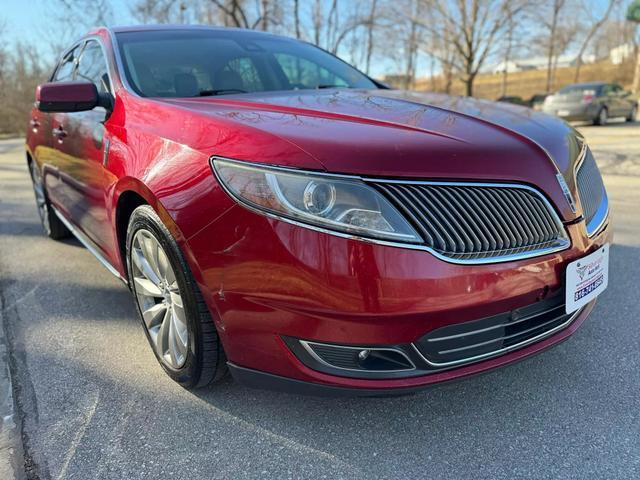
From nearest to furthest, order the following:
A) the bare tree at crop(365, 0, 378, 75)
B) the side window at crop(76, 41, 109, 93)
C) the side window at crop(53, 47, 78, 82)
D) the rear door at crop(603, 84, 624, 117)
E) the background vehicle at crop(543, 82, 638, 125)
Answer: the side window at crop(76, 41, 109, 93)
the side window at crop(53, 47, 78, 82)
the background vehicle at crop(543, 82, 638, 125)
the rear door at crop(603, 84, 624, 117)
the bare tree at crop(365, 0, 378, 75)

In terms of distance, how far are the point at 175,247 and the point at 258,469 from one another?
0.82 m

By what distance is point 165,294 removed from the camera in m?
2.20

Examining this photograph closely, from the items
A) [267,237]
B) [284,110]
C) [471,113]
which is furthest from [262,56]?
[267,237]

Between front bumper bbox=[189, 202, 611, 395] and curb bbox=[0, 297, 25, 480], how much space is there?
824mm

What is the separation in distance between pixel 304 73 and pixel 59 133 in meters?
1.62

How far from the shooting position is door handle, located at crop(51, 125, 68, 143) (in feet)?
10.9

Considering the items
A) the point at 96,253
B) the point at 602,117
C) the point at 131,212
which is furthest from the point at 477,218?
the point at 602,117

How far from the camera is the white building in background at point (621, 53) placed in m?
42.4

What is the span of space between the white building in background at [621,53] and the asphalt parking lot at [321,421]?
4678cm

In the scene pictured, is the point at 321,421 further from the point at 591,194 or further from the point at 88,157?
the point at 88,157

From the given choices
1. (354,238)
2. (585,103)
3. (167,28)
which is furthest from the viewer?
(585,103)

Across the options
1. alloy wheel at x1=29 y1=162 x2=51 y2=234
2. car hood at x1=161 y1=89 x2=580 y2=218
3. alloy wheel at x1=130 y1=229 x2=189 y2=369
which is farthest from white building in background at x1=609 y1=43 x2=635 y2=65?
alloy wheel at x1=130 y1=229 x2=189 y2=369

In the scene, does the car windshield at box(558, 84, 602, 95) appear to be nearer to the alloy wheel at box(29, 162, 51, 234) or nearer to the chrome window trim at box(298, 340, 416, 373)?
the alloy wheel at box(29, 162, 51, 234)

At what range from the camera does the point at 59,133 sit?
3.43 metres
